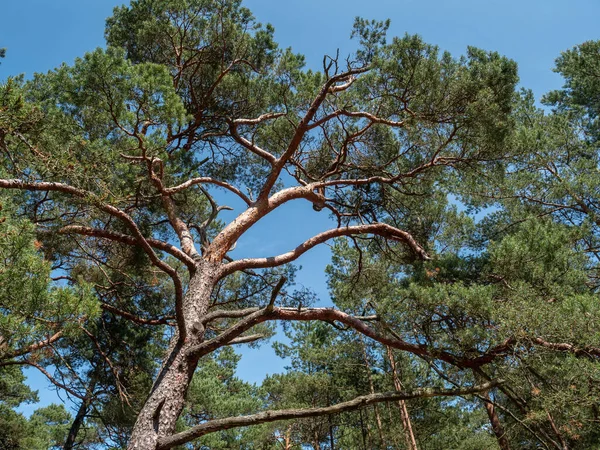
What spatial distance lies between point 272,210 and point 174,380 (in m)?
2.64

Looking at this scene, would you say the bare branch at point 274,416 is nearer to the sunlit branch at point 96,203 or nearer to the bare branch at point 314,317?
the bare branch at point 314,317

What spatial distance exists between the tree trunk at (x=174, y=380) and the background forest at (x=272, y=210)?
2 centimetres

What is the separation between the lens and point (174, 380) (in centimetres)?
428

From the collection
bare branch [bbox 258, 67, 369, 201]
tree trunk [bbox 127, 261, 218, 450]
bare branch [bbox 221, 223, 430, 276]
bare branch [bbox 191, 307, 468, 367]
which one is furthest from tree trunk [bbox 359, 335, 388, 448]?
tree trunk [bbox 127, 261, 218, 450]

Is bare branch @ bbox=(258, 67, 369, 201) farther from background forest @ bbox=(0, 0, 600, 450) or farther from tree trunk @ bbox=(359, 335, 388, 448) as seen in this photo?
tree trunk @ bbox=(359, 335, 388, 448)

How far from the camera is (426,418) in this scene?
1146 cm

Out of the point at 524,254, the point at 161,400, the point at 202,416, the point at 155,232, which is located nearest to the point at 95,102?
the point at 155,232

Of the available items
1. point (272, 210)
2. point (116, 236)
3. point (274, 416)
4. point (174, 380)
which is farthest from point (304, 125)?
point (274, 416)

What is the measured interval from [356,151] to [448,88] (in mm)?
1797

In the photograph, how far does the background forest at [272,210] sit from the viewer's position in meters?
4.07

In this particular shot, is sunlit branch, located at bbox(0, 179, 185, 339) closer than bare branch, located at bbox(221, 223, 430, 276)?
Yes

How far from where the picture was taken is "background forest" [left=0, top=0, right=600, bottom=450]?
4066mm

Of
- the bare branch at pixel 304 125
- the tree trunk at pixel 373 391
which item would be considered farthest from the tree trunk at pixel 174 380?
the tree trunk at pixel 373 391

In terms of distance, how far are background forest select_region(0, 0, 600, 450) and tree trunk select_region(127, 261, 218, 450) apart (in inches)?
0.8
